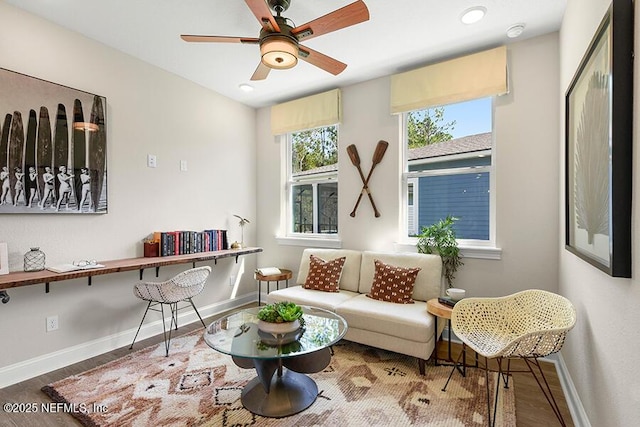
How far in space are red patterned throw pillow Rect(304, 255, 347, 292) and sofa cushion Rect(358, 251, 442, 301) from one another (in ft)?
0.93

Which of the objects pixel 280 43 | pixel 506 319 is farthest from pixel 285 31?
pixel 506 319

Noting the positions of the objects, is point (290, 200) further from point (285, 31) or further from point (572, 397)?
point (572, 397)

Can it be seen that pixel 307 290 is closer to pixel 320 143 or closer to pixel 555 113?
pixel 320 143

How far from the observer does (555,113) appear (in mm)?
2719

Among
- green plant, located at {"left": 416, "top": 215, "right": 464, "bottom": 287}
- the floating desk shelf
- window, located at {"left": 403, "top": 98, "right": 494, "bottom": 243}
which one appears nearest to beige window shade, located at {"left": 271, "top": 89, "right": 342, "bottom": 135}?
window, located at {"left": 403, "top": 98, "right": 494, "bottom": 243}

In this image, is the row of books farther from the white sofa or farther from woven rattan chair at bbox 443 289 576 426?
woven rattan chair at bbox 443 289 576 426

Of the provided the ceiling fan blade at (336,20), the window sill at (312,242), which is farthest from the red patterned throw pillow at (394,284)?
the ceiling fan blade at (336,20)

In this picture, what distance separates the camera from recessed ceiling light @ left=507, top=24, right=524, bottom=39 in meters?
2.62

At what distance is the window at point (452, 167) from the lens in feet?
10.2

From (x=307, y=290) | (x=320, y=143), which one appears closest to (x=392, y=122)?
(x=320, y=143)

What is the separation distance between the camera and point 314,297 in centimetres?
312

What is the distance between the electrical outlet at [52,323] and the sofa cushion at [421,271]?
2706mm

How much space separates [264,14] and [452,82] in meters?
2.02

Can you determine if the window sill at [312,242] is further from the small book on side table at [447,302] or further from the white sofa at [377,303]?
the small book on side table at [447,302]
